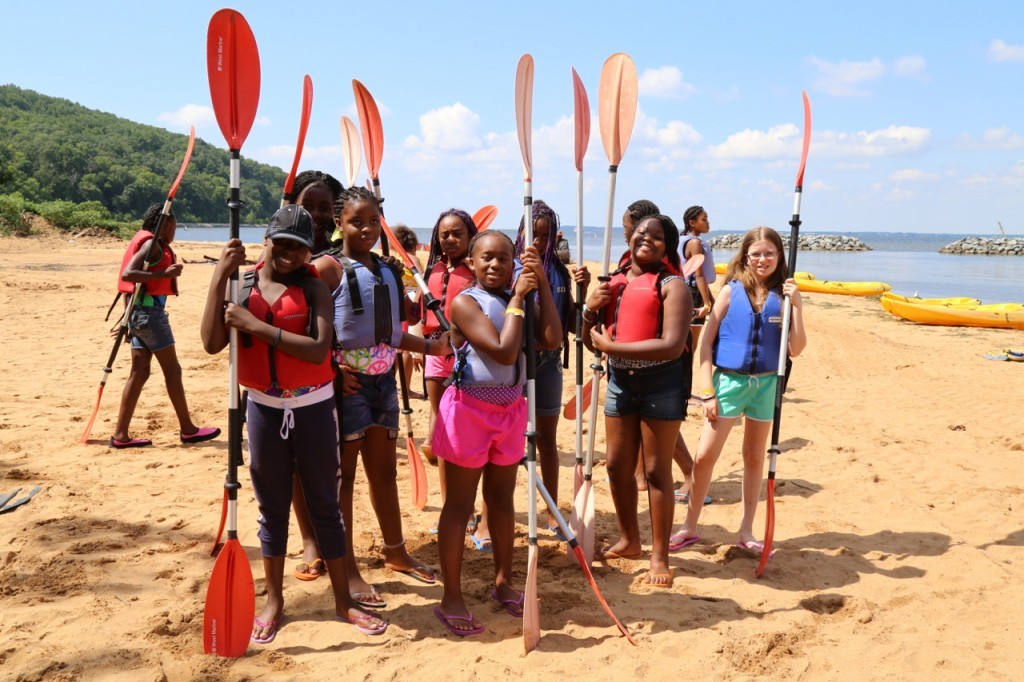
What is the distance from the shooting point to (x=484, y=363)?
3502mm

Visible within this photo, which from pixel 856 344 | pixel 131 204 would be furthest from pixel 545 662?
pixel 131 204

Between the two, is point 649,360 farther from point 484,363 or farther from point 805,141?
point 805,141

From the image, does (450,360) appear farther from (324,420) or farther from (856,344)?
(856,344)

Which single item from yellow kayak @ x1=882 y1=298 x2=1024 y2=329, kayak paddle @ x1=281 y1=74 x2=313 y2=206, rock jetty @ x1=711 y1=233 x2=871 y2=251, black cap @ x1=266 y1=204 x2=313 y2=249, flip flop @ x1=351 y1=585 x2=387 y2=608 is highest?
rock jetty @ x1=711 y1=233 x2=871 y2=251

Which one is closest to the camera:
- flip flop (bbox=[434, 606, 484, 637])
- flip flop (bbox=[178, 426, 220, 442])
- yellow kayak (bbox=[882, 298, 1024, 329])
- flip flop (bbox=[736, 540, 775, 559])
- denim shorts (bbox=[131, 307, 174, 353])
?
flip flop (bbox=[434, 606, 484, 637])

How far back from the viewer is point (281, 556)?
356 centimetres

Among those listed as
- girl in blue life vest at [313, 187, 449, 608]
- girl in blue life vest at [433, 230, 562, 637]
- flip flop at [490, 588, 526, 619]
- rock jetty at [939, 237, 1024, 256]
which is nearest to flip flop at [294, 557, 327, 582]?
girl in blue life vest at [313, 187, 449, 608]

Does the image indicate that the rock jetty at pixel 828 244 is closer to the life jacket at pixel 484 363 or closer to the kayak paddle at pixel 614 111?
the kayak paddle at pixel 614 111

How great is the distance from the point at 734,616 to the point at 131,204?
90.3m

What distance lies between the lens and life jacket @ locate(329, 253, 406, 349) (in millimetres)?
3717

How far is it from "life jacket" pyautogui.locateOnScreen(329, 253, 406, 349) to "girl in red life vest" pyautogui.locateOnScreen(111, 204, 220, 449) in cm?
287

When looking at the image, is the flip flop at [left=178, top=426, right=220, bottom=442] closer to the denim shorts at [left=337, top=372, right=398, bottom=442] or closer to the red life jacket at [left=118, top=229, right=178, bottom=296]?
the red life jacket at [left=118, top=229, right=178, bottom=296]

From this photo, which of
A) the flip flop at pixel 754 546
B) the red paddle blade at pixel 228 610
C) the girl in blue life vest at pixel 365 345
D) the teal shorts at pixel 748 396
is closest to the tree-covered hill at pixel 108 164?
the girl in blue life vest at pixel 365 345

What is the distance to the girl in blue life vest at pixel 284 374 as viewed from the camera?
3209 millimetres
